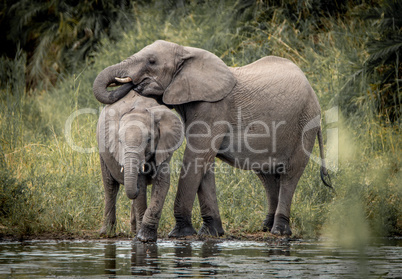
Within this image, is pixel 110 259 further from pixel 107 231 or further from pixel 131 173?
pixel 107 231

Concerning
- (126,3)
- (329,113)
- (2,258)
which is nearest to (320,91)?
(329,113)

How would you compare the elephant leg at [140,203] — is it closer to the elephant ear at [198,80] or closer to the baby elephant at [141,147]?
the baby elephant at [141,147]

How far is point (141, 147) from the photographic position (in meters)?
6.97

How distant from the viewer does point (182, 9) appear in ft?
54.2

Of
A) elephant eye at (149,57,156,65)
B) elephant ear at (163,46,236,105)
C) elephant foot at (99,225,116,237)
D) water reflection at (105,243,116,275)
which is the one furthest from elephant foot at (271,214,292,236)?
elephant eye at (149,57,156,65)

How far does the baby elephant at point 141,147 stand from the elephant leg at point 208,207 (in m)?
0.75

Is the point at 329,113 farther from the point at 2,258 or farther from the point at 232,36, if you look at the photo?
the point at 2,258

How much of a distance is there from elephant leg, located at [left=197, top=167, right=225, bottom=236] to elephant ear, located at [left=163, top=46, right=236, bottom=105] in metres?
0.85

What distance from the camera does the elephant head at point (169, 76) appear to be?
24.5 feet

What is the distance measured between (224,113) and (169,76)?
0.71 m

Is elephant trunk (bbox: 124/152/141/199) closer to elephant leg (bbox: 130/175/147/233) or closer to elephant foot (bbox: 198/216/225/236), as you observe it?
elephant leg (bbox: 130/175/147/233)

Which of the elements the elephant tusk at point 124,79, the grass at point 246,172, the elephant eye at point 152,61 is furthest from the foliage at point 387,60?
the elephant tusk at point 124,79

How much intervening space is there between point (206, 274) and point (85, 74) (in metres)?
9.87

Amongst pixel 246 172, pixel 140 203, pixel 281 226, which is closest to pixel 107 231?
pixel 140 203
